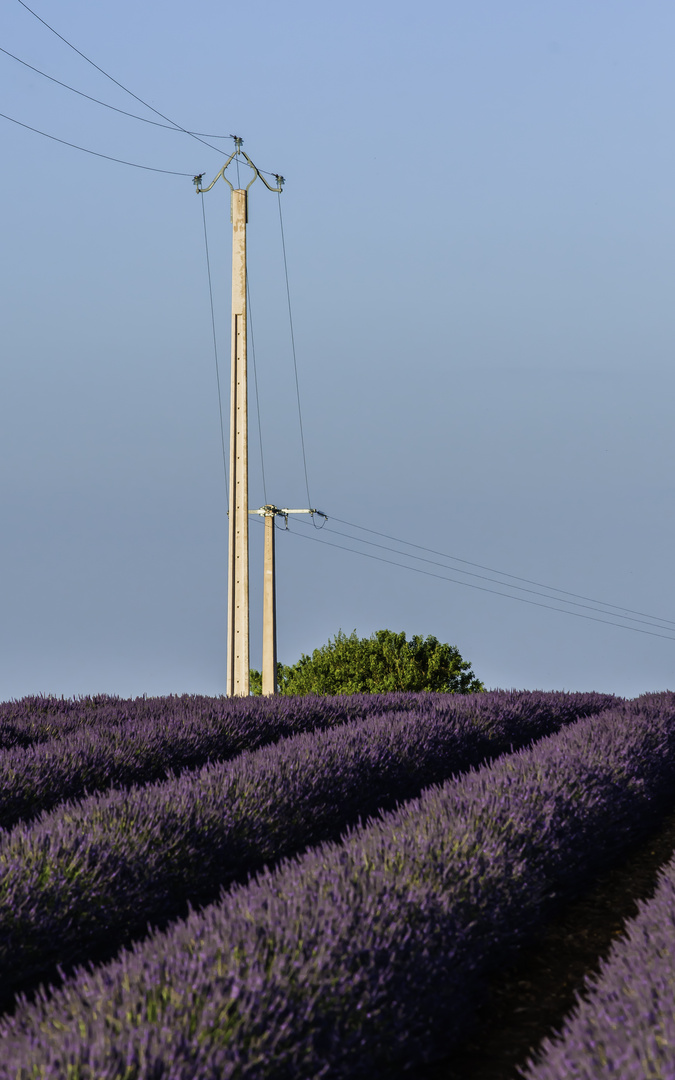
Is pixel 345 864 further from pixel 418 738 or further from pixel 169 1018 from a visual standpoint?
pixel 418 738

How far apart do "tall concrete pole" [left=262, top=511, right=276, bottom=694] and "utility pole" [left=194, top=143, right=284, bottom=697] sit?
439cm

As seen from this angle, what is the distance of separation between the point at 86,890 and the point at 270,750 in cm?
298

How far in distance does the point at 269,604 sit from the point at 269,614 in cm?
25

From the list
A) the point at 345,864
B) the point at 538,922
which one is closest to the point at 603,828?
the point at 538,922

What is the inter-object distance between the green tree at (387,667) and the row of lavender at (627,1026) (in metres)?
22.6

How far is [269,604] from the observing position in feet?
72.6

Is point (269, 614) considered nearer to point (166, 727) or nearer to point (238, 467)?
point (238, 467)

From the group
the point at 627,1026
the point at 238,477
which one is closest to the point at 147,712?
the point at 238,477

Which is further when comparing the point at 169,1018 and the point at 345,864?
the point at 345,864

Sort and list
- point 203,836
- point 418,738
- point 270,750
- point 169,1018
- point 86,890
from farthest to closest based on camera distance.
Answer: point 418,738, point 270,750, point 203,836, point 86,890, point 169,1018

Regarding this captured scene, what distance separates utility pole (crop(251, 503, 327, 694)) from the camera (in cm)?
2144

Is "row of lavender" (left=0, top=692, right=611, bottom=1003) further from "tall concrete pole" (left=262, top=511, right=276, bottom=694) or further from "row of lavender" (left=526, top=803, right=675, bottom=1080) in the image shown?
"tall concrete pole" (left=262, top=511, right=276, bottom=694)

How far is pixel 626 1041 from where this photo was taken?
3.20m

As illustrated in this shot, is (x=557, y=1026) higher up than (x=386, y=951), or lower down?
lower down
